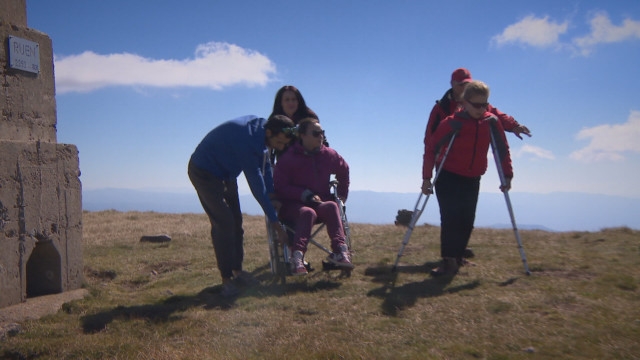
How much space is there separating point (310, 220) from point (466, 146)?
6.87 ft

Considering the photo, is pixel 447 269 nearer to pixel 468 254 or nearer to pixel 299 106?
pixel 468 254

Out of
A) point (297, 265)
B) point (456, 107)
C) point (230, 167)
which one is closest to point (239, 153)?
point (230, 167)

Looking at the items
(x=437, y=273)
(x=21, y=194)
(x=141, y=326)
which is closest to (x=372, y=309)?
(x=437, y=273)

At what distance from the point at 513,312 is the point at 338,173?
3164 mm

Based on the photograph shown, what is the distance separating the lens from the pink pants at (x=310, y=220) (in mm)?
6031

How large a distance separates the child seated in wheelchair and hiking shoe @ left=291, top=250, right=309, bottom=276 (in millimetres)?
162

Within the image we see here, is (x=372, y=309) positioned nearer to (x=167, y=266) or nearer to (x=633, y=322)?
(x=633, y=322)

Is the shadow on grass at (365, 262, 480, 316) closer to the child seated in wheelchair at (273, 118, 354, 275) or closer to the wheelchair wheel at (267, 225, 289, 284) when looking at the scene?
the child seated in wheelchair at (273, 118, 354, 275)

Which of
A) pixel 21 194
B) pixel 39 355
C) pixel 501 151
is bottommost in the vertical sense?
pixel 39 355

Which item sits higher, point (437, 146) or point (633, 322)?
point (437, 146)

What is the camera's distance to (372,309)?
473 centimetres

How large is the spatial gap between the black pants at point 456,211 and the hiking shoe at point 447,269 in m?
0.07

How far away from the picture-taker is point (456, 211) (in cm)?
632

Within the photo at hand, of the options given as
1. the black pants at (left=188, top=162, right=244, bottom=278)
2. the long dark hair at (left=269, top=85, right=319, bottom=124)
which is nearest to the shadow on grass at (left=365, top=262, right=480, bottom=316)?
the black pants at (left=188, top=162, right=244, bottom=278)
